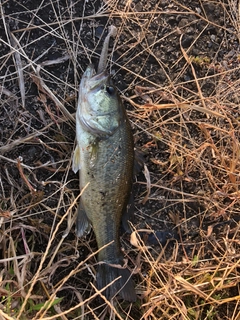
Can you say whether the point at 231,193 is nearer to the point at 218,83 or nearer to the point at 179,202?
the point at 179,202

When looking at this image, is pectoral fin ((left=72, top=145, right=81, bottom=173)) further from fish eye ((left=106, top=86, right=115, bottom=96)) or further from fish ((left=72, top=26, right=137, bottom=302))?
fish eye ((left=106, top=86, right=115, bottom=96))

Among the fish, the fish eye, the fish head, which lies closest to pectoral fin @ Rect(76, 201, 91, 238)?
the fish

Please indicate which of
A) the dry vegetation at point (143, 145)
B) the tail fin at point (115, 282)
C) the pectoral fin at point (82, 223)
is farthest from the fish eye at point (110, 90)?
the tail fin at point (115, 282)

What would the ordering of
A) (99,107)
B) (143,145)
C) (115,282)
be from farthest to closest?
1. (143,145)
2. (115,282)
3. (99,107)

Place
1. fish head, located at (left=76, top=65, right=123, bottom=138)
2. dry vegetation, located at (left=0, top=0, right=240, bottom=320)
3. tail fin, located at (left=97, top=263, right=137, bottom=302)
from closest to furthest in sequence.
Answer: fish head, located at (left=76, top=65, right=123, bottom=138) → tail fin, located at (left=97, top=263, right=137, bottom=302) → dry vegetation, located at (left=0, top=0, right=240, bottom=320)

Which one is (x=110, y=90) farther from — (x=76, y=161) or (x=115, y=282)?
(x=115, y=282)

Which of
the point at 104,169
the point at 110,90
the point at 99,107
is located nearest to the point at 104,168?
the point at 104,169
